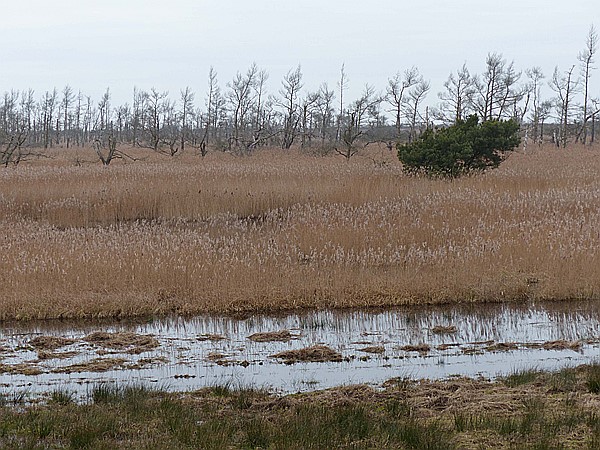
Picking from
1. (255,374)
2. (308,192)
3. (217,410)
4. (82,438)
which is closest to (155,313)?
(255,374)

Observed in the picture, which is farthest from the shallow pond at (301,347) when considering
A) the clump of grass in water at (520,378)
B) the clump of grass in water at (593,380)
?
the clump of grass in water at (593,380)

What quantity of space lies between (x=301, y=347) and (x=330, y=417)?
11.1 feet

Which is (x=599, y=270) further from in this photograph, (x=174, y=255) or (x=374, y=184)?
(x=374, y=184)

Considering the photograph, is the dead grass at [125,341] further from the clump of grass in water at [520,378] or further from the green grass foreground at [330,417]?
the clump of grass in water at [520,378]

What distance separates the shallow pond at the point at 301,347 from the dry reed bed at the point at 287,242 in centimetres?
73

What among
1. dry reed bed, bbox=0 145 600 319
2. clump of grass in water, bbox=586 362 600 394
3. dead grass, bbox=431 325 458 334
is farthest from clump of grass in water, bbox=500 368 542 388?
dry reed bed, bbox=0 145 600 319

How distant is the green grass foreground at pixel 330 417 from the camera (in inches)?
212

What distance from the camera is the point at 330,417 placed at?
598cm

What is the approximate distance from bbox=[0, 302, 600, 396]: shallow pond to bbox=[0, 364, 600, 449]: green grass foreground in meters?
0.68

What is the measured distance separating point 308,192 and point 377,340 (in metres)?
11.8

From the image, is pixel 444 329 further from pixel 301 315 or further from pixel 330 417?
pixel 330 417

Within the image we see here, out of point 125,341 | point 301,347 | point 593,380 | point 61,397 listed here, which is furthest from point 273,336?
point 593,380

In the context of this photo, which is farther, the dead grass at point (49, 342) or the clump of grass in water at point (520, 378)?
the dead grass at point (49, 342)

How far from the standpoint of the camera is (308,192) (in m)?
21.2
